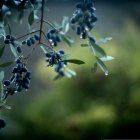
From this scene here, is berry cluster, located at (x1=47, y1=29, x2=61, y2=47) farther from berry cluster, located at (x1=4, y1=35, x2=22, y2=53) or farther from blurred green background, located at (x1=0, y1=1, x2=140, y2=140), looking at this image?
blurred green background, located at (x1=0, y1=1, x2=140, y2=140)

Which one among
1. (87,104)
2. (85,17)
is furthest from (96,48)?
(87,104)

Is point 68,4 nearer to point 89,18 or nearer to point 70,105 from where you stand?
point 70,105

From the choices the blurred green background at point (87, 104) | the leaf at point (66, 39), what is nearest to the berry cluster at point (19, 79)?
the leaf at point (66, 39)

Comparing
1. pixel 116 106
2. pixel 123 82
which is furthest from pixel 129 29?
pixel 116 106

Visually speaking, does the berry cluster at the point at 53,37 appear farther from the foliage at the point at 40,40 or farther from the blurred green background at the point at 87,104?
the blurred green background at the point at 87,104

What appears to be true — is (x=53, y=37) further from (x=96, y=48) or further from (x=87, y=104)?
(x=87, y=104)

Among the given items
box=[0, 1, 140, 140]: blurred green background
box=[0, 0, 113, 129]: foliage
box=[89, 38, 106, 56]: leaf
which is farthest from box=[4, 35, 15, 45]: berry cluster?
box=[0, 1, 140, 140]: blurred green background

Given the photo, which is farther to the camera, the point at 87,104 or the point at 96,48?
the point at 87,104
